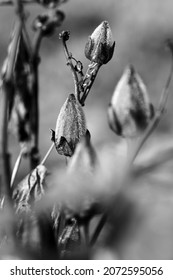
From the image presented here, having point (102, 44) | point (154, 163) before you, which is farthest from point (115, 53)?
point (154, 163)

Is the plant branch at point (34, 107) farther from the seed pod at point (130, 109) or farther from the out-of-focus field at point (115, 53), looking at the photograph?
the out-of-focus field at point (115, 53)

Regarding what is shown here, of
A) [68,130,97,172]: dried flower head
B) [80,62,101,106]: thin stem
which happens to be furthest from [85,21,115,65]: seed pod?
[68,130,97,172]: dried flower head

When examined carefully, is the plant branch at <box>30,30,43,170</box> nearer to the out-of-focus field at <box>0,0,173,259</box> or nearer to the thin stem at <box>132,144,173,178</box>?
the thin stem at <box>132,144,173,178</box>

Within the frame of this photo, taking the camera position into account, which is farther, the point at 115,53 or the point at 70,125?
the point at 115,53

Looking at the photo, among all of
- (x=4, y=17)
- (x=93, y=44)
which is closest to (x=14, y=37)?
(x=93, y=44)

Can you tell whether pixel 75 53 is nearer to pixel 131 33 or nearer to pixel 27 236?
pixel 131 33

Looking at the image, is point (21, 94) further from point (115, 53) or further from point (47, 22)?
point (115, 53)
